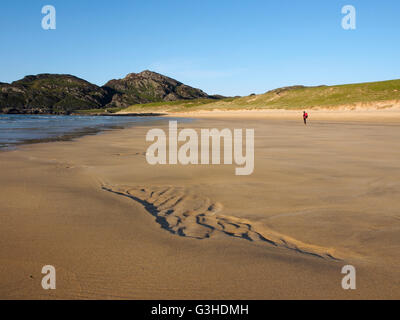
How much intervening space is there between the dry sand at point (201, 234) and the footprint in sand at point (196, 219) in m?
0.02

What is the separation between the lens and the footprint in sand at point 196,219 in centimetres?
304

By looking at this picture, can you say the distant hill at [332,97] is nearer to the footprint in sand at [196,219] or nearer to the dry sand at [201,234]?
the dry sand at [201,234]

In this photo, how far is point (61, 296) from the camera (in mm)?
2061

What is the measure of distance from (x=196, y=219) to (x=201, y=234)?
19.7 inches

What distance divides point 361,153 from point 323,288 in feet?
24.9

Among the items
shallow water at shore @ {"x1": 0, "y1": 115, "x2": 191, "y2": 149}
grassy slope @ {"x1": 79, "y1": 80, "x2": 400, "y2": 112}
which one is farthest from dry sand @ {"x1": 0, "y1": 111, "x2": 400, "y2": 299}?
grassy slope @ {"x1": 79, "y1": 80, "x2": 400, "y2": 112}

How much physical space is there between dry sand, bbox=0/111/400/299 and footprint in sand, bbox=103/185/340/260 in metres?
0.02

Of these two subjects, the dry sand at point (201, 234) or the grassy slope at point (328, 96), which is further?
the grassy slope at point (328, 96)

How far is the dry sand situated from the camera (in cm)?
220
